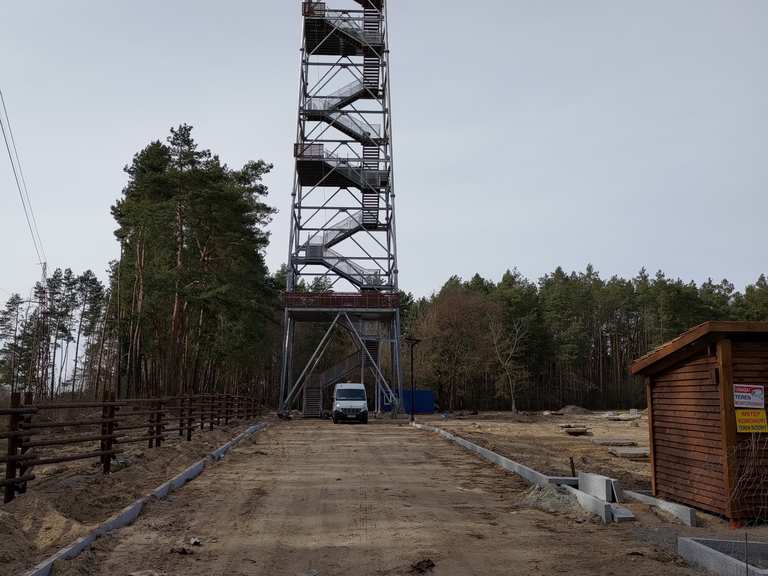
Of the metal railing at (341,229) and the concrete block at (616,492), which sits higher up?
the metal railing at (341,229)

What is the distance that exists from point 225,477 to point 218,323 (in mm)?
32043

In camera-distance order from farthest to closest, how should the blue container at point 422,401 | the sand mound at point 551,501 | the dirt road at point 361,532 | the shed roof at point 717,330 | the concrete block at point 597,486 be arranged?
the blue container at point 422,401, the concrete block at point 597,486, the sand mound at point 551,501, the shed roof at point 717,330, the dirt road at point 361,532

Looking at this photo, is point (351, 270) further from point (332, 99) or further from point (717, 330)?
point (717, 330)

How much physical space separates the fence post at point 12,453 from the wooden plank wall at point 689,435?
29.6 feet

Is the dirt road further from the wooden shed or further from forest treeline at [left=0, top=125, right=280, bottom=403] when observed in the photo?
forest treeline at [left=0, top=125, right=280, bottom=403]

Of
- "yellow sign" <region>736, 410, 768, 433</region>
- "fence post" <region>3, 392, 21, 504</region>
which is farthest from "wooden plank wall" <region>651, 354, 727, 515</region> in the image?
"fence post" <region>3, 392, 21, 504</region>

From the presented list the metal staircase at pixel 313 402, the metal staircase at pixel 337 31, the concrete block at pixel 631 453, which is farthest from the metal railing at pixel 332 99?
the concrete block at pixel 631 453

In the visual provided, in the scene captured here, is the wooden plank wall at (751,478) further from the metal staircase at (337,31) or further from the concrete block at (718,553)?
the metal staircase at (337,31)

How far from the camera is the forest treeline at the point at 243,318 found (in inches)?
1361

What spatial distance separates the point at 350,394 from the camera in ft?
123

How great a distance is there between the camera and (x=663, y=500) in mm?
9812

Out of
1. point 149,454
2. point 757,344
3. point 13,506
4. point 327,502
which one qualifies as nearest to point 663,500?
point 757,344

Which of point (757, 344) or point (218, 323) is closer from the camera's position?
point (757, 344)

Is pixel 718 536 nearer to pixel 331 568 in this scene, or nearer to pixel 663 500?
pixel 663 500
